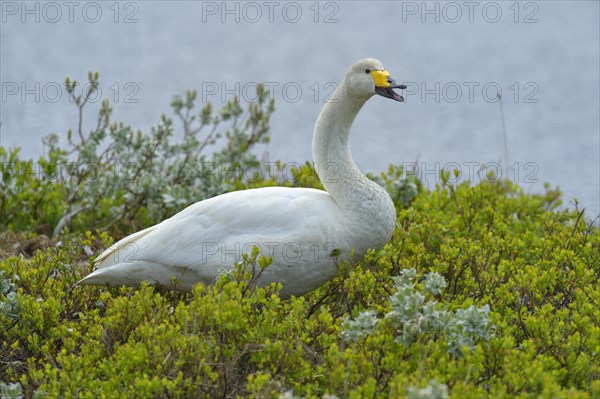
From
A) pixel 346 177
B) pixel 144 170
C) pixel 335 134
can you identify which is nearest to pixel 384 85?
pixel 335 134

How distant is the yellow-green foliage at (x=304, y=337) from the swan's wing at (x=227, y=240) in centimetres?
20

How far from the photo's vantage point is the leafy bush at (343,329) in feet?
13.9

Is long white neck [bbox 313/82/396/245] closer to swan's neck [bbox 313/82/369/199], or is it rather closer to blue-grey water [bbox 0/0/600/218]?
swan's neck [bbox 313/82/369/199]

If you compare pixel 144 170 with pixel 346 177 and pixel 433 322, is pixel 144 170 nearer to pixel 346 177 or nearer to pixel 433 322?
pixel 346 177

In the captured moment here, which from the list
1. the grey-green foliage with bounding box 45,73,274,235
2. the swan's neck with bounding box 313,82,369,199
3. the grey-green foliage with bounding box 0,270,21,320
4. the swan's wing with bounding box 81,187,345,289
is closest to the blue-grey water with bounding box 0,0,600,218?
the grey-green foliage with bounding box 45,73,274,235

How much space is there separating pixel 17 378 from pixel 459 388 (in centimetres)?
230

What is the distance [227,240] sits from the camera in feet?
17.8

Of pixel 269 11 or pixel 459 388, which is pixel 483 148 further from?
pixel 459 388

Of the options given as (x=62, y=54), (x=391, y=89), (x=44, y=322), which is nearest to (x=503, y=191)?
(x=391, y=89)

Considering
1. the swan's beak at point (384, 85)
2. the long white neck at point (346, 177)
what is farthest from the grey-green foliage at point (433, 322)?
the swan's beak at point (384, 85)

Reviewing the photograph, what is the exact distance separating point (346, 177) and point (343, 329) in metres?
1.44

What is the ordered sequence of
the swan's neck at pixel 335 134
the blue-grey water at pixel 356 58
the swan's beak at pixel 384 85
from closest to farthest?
the swan's beak at pixel 384 85
the swan's neck at pixel 335 134
the blue-grey water at pixel 356 58

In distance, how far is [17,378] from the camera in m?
4.87

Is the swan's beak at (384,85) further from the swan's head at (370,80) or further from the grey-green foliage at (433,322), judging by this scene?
the grey-green foliage at (433,322)
